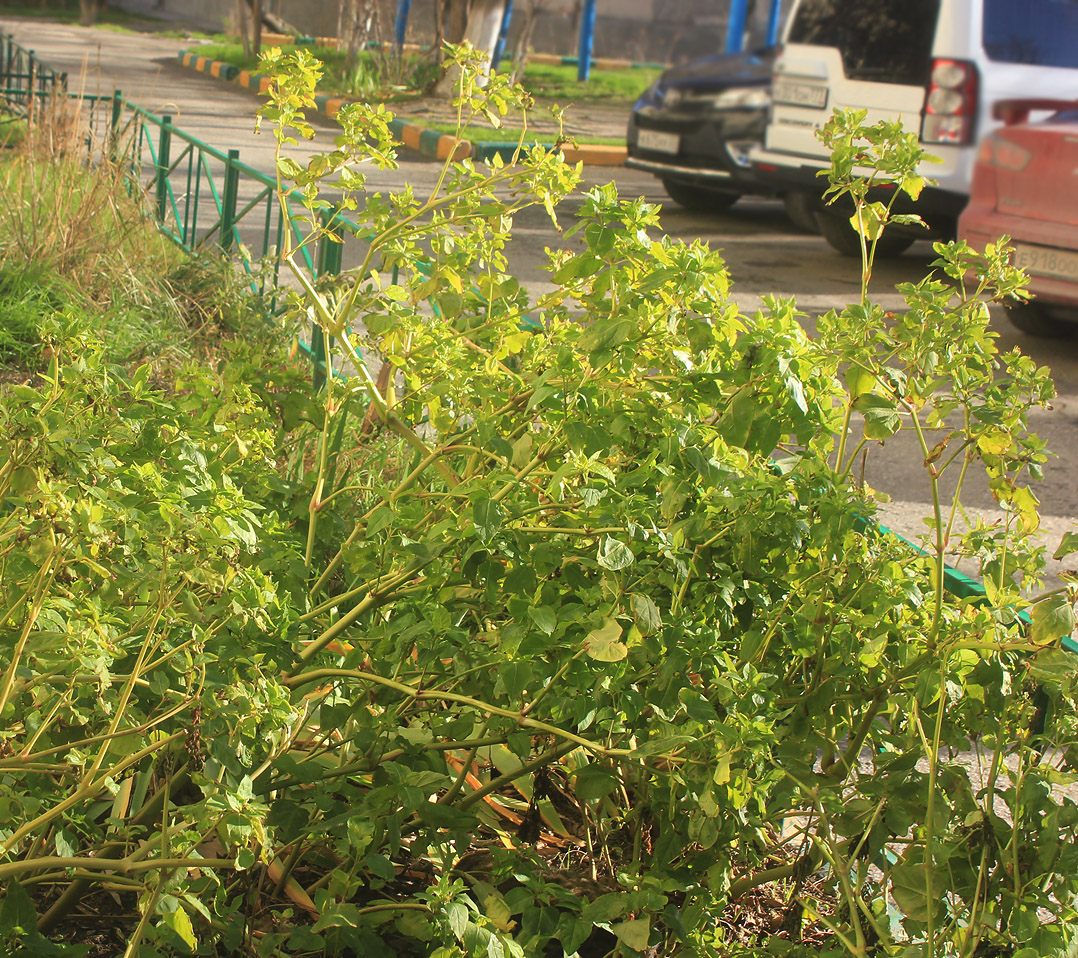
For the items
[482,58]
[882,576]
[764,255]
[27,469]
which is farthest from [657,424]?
[764,255]

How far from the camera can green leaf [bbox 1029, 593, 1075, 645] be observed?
53.3 inches

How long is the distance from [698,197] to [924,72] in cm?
316

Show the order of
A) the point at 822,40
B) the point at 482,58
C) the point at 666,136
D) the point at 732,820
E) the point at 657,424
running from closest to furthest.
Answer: the point at 732,820
the point at 657,424
the point at 482,58
the point at 822,40
the point at 666,136

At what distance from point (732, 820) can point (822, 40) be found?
9.03 m

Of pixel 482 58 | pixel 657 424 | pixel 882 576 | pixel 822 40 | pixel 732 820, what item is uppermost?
pixel 822 40

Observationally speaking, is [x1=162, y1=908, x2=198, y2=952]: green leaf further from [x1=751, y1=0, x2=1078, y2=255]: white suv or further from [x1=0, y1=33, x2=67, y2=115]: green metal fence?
[x1=751, y1=0, x2=1078, y2=255]: white suv

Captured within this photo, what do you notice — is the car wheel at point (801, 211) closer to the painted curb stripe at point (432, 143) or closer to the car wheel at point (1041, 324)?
the car wheel at point (1041, 324)

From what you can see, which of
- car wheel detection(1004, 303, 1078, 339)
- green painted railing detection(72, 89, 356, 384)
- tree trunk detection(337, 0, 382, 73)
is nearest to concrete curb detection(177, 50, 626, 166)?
tree trunk detection(337, 0, 382, 73)

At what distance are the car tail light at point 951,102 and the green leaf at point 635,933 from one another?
802 centimetres

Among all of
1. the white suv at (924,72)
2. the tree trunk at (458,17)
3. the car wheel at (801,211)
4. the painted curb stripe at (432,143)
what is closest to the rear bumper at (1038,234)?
the white suv at (924,72)

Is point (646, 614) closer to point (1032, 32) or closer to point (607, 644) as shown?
point (607, 644)

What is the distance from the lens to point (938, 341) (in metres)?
1.55

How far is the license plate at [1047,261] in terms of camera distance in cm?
664

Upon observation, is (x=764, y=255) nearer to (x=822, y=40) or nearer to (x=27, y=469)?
(x=822, y=40)
